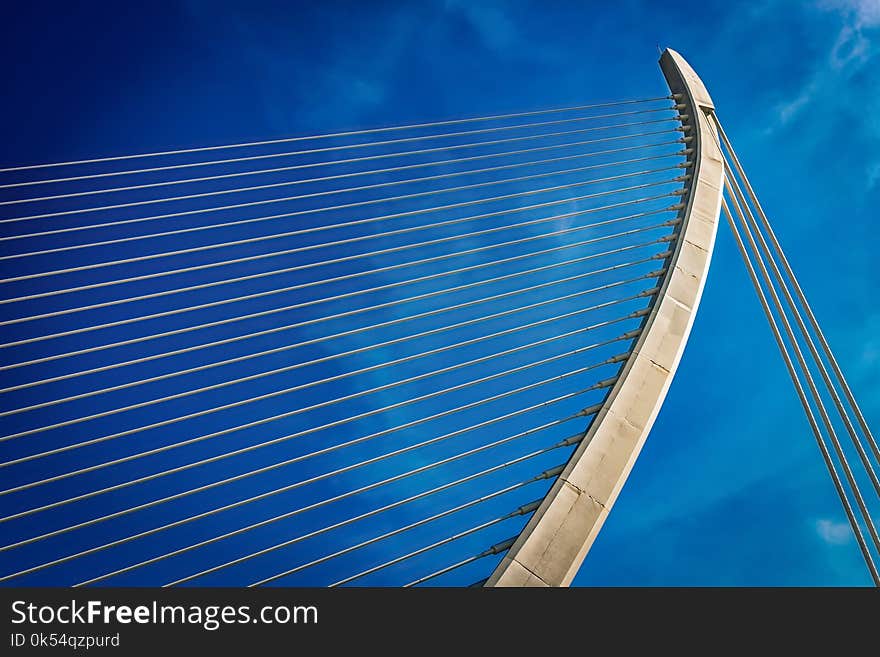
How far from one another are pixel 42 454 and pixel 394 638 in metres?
3.28

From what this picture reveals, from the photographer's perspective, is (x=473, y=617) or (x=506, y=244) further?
(x=506, y=244)

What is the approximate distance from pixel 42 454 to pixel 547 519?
4576 millimetres

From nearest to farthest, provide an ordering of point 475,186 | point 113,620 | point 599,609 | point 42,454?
1. point 113,620
2. point 599,609
3. point 42,454
4. point 475,186

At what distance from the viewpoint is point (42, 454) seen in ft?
17.3

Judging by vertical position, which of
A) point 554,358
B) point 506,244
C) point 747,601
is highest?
point 506,244

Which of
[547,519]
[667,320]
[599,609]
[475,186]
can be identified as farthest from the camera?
[475,186]

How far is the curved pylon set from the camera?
643 centimetres

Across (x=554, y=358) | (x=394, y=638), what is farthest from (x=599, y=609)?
(x=554, y=358)

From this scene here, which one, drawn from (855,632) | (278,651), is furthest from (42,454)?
(855,632)

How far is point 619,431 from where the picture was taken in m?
7.38

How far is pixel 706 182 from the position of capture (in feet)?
35.1

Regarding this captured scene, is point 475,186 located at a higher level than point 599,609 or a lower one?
higher

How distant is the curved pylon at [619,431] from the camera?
6.43 m

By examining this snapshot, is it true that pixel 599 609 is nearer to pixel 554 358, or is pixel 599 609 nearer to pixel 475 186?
pixel 554 358
